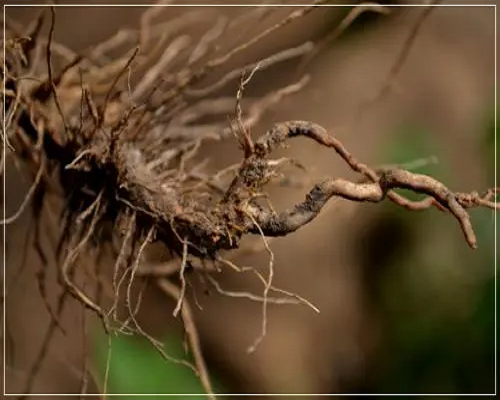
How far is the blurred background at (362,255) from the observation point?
1447 mm

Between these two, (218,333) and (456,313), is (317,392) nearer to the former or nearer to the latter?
(218,333)

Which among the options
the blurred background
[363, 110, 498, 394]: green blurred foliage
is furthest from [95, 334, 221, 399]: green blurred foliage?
[363, 110, 498, 394]: green blurred foliage

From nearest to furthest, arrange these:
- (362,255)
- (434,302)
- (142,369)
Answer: (142,369), (434,302), (362,255)

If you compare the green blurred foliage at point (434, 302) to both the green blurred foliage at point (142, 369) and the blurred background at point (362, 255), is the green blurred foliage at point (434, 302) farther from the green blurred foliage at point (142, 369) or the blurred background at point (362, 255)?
the green blurred foliage at point (142, 369)

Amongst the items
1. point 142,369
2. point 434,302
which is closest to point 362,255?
point 434,302

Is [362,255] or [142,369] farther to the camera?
[362,255]

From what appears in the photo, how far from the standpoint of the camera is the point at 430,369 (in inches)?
57.9

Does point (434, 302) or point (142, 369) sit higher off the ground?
point (142, 369)

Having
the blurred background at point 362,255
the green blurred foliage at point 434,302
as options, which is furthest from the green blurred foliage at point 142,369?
the green blurred foliage at point 434,302

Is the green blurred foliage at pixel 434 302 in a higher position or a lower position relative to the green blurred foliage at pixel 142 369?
lower

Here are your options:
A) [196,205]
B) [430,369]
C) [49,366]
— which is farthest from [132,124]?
[430,369]

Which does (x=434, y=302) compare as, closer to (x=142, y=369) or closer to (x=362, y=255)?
(x=362, y=255)

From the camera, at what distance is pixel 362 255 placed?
1.64 m

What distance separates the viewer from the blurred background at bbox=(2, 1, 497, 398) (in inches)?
57.0
